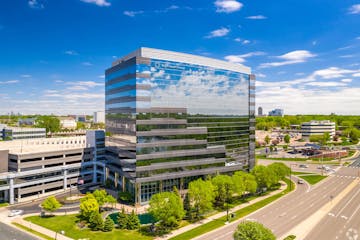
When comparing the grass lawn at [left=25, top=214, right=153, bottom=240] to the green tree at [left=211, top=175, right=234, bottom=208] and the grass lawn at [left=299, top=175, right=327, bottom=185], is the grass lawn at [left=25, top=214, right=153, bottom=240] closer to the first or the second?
the green tree at [left=211, top=175, right=234, bottom=208]

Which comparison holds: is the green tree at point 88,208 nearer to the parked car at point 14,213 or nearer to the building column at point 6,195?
the parked car at point 14,213

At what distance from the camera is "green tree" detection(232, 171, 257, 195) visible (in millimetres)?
77456

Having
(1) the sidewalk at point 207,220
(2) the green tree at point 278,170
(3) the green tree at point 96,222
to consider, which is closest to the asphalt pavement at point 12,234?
(3) the green tree at point 96,222

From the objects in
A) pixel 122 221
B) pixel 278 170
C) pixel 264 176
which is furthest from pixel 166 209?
pixel 278 170

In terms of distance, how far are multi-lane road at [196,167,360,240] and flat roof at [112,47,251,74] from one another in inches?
1977

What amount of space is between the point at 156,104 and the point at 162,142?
38.5 ft

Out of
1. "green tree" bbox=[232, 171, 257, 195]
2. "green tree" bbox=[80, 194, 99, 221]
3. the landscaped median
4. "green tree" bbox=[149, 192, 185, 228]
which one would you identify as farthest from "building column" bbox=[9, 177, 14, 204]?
"green tree" bbox=[232, 171, 257, 195]

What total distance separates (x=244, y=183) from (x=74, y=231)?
47949mm

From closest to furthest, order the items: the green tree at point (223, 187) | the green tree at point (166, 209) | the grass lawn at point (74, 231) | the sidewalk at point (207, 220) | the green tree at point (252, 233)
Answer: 1. the green tree at point (252, 233)
2. the grass lawn at point (74, 231)
3. the green tree at point (166, 209)
4. the sidewalk at point (207, 220)
5. the green tree at point (223, 187)

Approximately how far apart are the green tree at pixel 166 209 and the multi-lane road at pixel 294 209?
23.4 ft

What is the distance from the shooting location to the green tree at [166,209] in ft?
194

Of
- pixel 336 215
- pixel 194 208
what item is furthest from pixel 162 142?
pixel 336 215

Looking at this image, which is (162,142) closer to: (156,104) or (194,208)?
(156,104)

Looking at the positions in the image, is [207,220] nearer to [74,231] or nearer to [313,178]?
[74,231]
